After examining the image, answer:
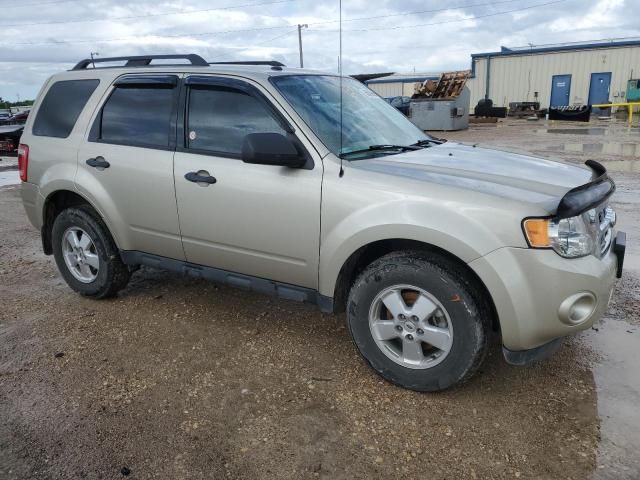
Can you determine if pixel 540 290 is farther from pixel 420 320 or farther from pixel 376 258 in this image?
pixel 376 258

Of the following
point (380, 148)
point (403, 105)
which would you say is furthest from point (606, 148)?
point (380, 148)

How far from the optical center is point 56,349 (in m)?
3.72

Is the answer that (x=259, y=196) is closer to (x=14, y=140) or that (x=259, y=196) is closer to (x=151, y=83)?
(x=151, y=83)

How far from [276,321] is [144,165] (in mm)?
1506

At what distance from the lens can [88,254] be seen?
14.4 ft

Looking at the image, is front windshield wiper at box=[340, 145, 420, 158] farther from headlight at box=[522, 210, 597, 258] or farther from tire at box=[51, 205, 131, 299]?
tire at box=[51, 205, 131, 299]

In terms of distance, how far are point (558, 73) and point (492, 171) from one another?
37.3m

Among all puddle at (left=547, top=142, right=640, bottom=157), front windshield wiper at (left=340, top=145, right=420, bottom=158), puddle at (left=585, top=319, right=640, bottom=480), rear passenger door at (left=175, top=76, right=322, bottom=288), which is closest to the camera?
puddle at (left=585, top=319, right=640, bottom=480)

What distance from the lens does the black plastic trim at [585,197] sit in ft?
8.46

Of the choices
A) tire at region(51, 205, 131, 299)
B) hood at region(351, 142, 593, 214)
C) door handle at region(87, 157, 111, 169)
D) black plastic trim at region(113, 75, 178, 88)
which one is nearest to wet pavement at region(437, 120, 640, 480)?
hood at region(351, 142, 593, 214)

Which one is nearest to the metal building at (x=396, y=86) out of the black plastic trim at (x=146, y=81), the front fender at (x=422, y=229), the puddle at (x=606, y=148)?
the puddle at (x=606, y=148)

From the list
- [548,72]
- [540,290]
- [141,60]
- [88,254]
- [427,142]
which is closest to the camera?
[540,290]

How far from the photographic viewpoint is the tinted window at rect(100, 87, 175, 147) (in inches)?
149

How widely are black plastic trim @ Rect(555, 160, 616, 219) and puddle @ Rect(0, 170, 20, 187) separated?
10865mm
